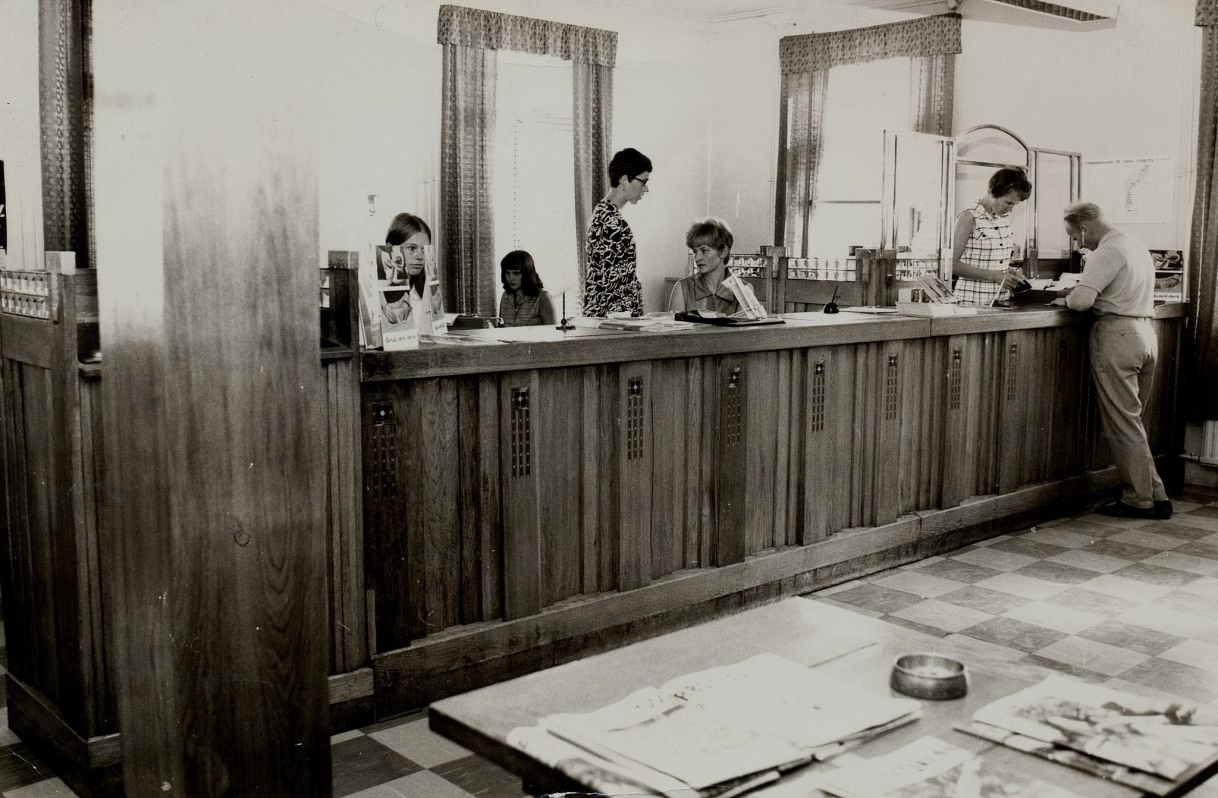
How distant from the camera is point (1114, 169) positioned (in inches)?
309

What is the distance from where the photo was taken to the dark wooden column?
1836 millimetres

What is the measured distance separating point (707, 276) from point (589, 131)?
4.37 m

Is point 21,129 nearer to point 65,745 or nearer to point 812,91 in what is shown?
point 65,745

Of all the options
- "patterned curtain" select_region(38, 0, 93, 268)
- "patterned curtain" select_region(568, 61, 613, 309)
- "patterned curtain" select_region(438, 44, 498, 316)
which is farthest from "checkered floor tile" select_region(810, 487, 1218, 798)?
"patterned curtain" select_region(568, 61, 613, 309)

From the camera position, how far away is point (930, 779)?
5.65 ft

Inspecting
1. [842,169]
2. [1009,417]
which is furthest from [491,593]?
[842,169]

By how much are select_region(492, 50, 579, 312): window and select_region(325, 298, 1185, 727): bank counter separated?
4807 millimetres

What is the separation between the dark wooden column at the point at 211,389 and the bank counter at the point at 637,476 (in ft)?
4.14

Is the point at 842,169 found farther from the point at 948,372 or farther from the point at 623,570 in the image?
the point at 623,570

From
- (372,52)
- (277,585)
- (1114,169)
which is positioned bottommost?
(277,585)

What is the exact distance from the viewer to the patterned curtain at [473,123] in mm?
8789

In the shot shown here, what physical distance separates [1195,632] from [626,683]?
10.6 ft

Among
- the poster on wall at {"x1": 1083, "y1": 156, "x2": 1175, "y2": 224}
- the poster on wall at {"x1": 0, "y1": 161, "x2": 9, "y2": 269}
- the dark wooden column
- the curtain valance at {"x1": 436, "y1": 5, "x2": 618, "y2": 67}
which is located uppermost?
the curtain valance at {"x1": 436, "y1": 5, "x2": 618, "y2": 67}

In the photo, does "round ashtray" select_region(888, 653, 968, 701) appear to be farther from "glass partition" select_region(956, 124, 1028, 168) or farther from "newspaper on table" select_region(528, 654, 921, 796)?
"glass partition" select_region(956, 124, 1028, 168)
